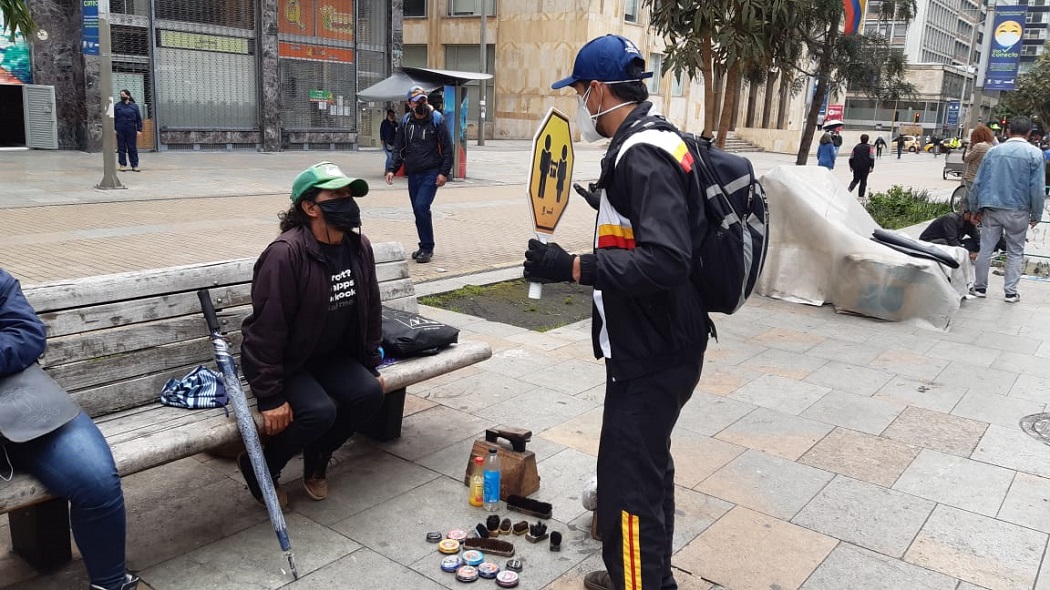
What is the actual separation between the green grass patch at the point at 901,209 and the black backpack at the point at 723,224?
12.4 metres

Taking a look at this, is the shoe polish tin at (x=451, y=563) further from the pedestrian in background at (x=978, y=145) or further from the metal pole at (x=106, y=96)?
the metal pole at (x=106, y=96)

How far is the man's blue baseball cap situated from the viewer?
270cm

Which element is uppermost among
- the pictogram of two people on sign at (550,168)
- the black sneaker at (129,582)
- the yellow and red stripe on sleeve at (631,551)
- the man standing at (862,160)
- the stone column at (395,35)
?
the stone column at (395,35)

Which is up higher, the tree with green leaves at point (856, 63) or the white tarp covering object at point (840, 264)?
the tree with green leaves at point (856, 63)

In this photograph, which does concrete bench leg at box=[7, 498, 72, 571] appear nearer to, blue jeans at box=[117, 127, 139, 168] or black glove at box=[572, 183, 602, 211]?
black glove at box=[572, 183, 602, 211]

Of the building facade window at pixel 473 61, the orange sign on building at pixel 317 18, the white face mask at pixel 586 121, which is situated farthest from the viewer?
the building facade window at pixel 473 61

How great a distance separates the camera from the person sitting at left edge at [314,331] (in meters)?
3.38

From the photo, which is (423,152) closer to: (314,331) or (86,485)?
(314,331)

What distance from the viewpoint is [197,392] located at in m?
3.52

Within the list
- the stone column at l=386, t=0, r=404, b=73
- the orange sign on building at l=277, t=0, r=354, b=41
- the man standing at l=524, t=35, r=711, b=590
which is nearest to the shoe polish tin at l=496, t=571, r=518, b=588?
the man standing at l=524, t=35, r=711, b=590

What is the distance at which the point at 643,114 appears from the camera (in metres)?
2.69

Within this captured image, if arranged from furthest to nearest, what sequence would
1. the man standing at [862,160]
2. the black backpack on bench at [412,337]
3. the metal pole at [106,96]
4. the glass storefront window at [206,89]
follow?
the glass storefront window at [206,89] < the man standing at [862,160] < the metal pole at [106,96] < the black backpack on bench at [412,337]

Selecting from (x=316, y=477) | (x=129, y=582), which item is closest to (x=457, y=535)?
(x=316, y=477)

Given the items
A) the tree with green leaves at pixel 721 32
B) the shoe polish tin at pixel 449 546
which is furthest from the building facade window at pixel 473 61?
the shoe polish tin at pixel 449 546
